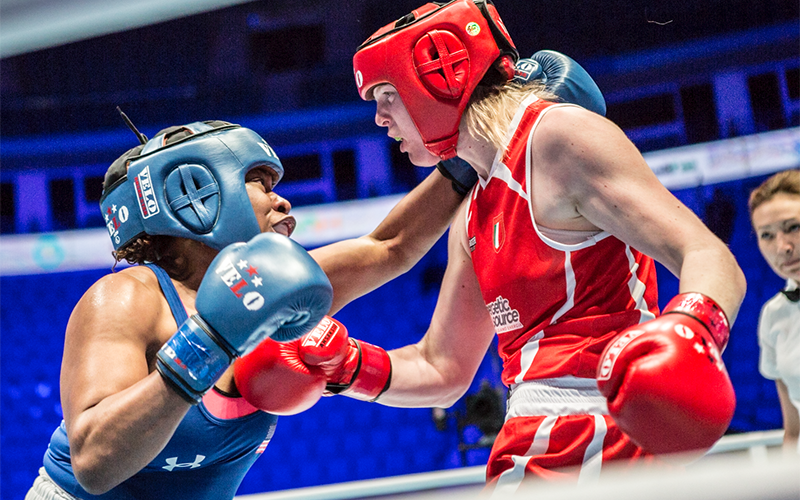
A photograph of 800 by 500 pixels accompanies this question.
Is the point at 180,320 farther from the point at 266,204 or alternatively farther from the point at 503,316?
the point at 503,316

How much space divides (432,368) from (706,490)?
1837 mm

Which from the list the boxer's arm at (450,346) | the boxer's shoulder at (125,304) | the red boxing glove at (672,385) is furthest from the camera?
the boxer's arm at (450,346)

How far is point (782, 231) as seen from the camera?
132 inches

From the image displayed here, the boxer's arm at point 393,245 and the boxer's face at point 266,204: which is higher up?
the boxer's face at point 266,204

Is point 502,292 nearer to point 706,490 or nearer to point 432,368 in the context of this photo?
point 432,368

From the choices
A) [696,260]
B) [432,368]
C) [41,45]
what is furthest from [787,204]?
[41,45]

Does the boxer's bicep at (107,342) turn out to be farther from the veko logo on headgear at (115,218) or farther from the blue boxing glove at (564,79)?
the blue boxing glove at (564,79)

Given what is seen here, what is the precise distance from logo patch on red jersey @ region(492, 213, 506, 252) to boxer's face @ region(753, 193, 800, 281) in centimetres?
215

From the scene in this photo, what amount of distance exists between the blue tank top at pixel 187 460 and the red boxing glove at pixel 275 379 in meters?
0.09

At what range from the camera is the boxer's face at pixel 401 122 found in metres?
2.15

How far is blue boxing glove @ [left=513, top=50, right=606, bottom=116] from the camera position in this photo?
7.03 feet

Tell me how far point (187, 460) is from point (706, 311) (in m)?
1.27

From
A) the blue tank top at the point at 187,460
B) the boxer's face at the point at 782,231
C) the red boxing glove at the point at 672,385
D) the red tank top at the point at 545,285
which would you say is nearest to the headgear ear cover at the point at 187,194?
the blue tank top at the point at 187,460

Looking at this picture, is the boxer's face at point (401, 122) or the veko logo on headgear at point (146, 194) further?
the boxer's face at point (401, 122)
